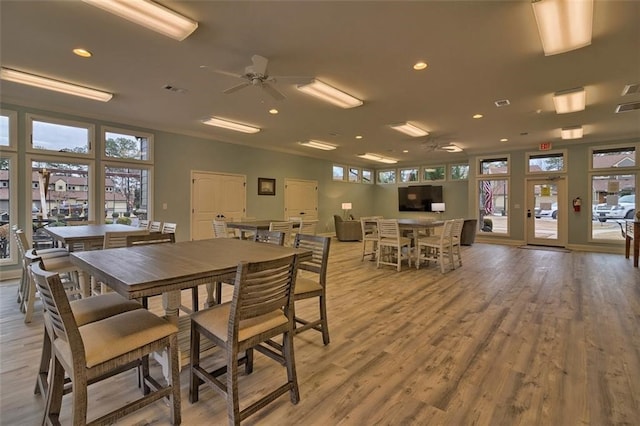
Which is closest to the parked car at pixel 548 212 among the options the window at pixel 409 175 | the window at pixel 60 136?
the window at pixel 409 175

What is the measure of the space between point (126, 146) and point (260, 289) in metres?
5.78

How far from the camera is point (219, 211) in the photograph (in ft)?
24.3

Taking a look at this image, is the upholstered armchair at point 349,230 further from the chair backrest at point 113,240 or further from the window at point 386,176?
the chair backrest at point 113,240

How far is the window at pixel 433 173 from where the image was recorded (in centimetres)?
1105

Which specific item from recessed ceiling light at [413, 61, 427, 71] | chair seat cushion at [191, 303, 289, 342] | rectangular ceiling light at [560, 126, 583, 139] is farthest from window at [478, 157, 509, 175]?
chair seat cushion at [191, 303, 289, 342]

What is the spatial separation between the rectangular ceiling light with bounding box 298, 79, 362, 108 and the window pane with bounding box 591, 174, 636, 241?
23.8ft

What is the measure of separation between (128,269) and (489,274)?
5.34 meters

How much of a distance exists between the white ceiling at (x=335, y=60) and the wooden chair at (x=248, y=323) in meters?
2.15

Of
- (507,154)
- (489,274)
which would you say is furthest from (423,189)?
(489,274)

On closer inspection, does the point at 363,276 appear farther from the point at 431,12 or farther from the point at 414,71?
the point at 431,12

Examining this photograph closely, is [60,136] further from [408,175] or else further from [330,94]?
[408,175]

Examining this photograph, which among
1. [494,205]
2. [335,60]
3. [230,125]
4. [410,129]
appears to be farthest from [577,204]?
[230,125]

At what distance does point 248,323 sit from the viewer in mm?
1690

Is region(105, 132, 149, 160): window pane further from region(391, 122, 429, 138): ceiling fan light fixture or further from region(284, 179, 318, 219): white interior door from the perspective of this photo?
region(391, 122, 429, 138): ceiling fan light fixture
